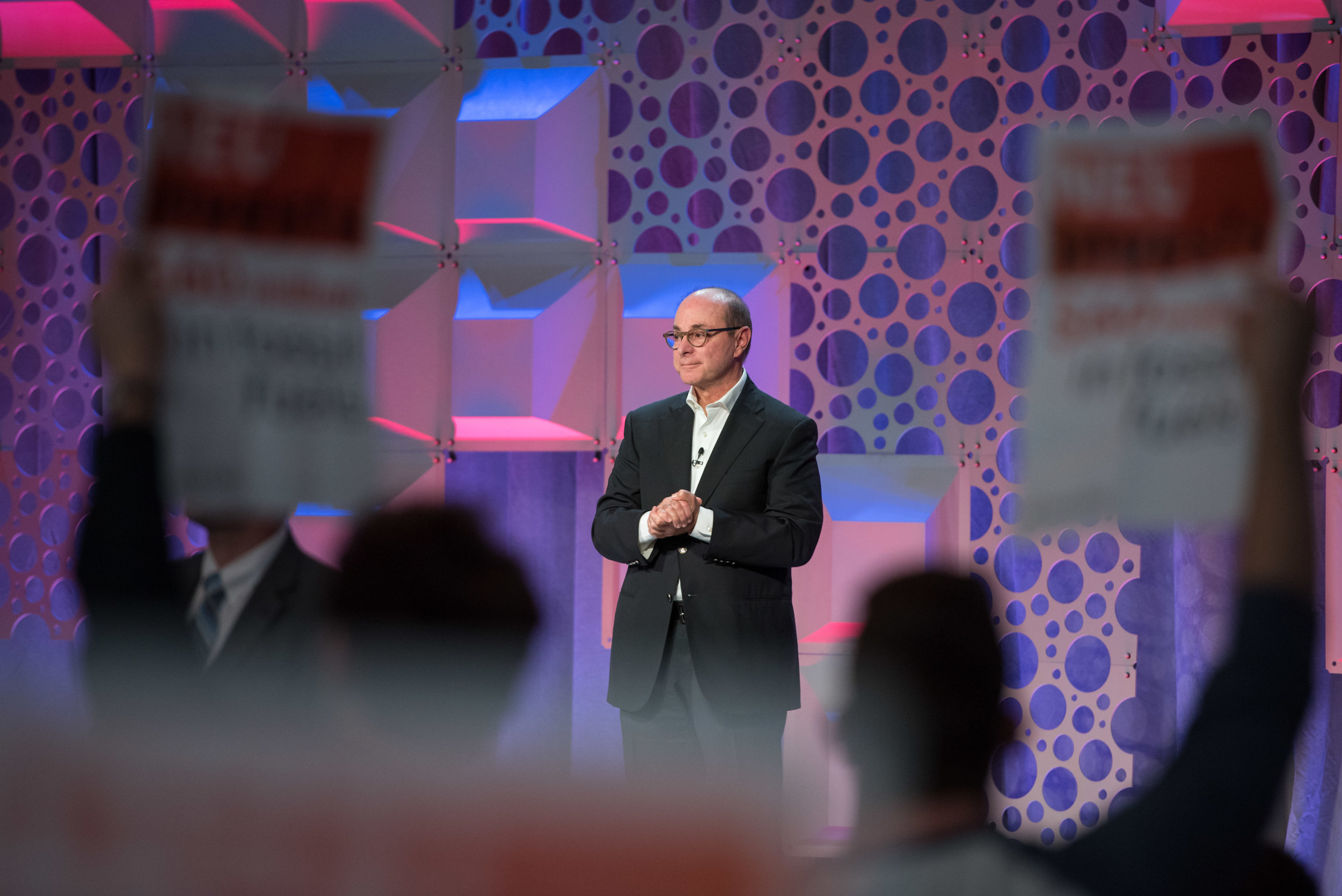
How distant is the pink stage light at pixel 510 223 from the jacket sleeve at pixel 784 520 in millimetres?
1224

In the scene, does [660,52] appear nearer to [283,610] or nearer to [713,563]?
[713,563]

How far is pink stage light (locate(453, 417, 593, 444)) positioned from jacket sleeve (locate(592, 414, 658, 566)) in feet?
2.27

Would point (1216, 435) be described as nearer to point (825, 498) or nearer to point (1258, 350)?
point (1258, 350)

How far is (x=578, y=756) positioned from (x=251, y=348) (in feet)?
2.26

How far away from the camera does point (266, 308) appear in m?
1.20

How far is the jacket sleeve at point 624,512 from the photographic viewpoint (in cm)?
251

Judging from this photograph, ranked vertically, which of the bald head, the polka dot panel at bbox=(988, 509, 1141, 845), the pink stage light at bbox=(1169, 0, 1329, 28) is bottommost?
the polka dot panel at bbox=(988, 509, 1141, 845)

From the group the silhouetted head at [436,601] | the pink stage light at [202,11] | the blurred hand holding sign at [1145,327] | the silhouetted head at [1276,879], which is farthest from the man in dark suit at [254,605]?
the pink stage light at [202,11]

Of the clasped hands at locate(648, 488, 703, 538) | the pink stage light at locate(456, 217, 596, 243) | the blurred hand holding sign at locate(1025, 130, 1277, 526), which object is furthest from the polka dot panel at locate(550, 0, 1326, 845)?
the blurred hand holding sign at locate(1025, 130, 1277, 526)

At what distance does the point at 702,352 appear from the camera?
2.63m

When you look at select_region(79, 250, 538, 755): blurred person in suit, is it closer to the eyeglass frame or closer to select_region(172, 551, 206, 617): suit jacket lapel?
select_region(172, 551, 206, 617): suit jacket lapel

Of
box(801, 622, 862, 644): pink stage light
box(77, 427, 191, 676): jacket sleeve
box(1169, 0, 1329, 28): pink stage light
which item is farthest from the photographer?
box(801, 622, 862, 644): pink stage light

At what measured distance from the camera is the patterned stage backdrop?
3.22 metres

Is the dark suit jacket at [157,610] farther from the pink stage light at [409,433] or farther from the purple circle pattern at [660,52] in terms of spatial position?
the purple circle pattern at [660,52]
